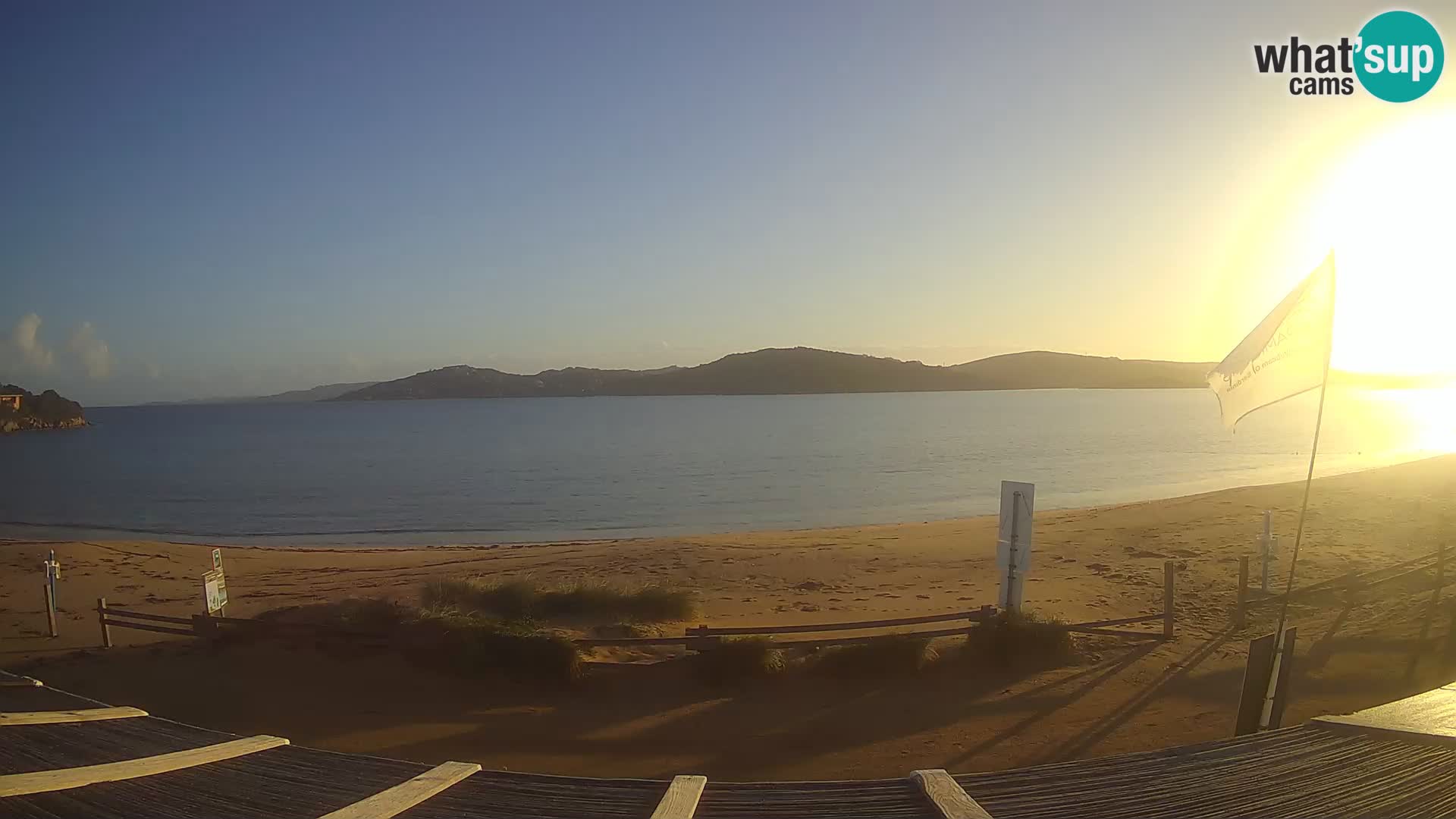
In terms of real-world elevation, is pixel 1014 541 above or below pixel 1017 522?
below

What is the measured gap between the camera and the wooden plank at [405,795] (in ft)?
8.73

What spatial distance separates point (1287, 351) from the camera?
5734mm

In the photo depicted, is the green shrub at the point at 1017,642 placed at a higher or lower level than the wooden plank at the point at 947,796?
lower

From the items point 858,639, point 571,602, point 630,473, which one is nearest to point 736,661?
point 858,639

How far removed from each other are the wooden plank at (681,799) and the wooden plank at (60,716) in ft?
8.99

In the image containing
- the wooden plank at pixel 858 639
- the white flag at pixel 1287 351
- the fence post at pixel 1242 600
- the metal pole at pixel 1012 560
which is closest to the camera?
the white flag at pixel 1287 351

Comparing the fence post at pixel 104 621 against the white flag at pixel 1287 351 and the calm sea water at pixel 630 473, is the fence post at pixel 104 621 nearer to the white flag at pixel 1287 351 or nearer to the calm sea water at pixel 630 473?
the white flag at pixel 1287 351

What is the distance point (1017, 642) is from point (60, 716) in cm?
921

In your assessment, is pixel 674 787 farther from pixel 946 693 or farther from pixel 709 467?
pixel 709 467

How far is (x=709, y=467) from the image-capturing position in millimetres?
55156

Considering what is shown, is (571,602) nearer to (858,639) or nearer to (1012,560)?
(858,639)

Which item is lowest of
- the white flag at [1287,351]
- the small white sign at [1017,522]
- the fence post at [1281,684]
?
the fence post at [1281,684]

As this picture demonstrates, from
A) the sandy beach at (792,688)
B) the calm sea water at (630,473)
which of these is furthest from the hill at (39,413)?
the sandy beach at (792,688)

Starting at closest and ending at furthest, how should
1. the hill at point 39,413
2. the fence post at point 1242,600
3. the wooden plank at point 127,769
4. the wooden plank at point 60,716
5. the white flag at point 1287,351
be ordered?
the wooden plank at point 127,769 → the wooden plank at point 60,716 → the white flag at point 1287,351 → the fence post at point 1242,600 → the hill at point 39,413
